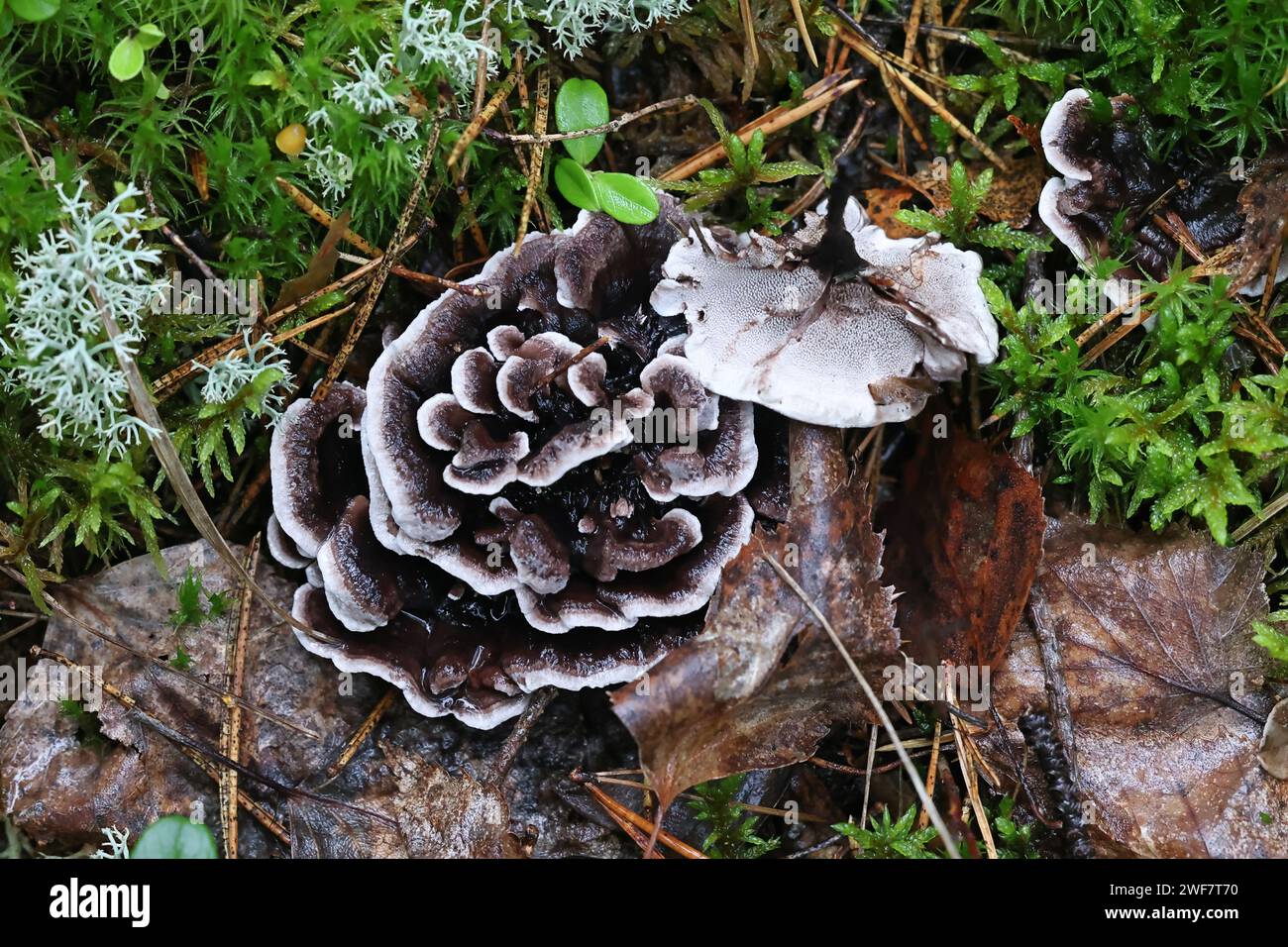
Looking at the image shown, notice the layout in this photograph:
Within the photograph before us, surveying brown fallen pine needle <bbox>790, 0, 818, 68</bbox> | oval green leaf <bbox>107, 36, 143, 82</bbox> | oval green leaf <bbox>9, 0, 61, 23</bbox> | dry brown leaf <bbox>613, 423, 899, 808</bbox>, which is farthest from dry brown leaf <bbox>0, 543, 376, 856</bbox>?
brown fallen pine needle <bbox>790, 0, 818, 68</bbox>

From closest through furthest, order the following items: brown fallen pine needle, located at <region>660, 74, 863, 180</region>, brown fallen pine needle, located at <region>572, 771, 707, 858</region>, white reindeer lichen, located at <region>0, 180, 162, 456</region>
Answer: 1. white reindeer lichen, located at <region>0, 180, 162, 456</region>
2. brown fallen pine needle, located at <region>572, 771, 707, 858</region>
3. brown fallen pine needle, located at <region>660, 74, 863, 180</region>

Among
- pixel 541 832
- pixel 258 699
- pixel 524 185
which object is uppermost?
pixel 524 185

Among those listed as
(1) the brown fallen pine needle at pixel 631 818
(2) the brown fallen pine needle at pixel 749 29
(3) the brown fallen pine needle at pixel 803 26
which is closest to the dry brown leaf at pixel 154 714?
(1) the brown fallen pine needle at pixel 631 818

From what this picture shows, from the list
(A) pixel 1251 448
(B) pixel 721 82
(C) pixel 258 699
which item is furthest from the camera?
(B) pixel 721 82

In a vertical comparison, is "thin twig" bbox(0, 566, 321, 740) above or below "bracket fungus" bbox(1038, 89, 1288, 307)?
below

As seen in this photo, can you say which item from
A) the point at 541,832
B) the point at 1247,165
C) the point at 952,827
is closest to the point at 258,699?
the point at 541,832

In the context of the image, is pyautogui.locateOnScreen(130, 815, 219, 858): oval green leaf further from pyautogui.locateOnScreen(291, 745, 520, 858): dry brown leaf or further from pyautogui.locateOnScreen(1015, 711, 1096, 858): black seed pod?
pyautogui.locateOnScreen(1015, 711, 1096, 858): black seed pod

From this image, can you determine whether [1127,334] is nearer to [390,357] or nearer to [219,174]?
[390,357]

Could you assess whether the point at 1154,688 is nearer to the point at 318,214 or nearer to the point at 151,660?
the point at 318,214

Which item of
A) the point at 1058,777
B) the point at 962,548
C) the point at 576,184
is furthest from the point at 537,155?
the point at 1058,777
